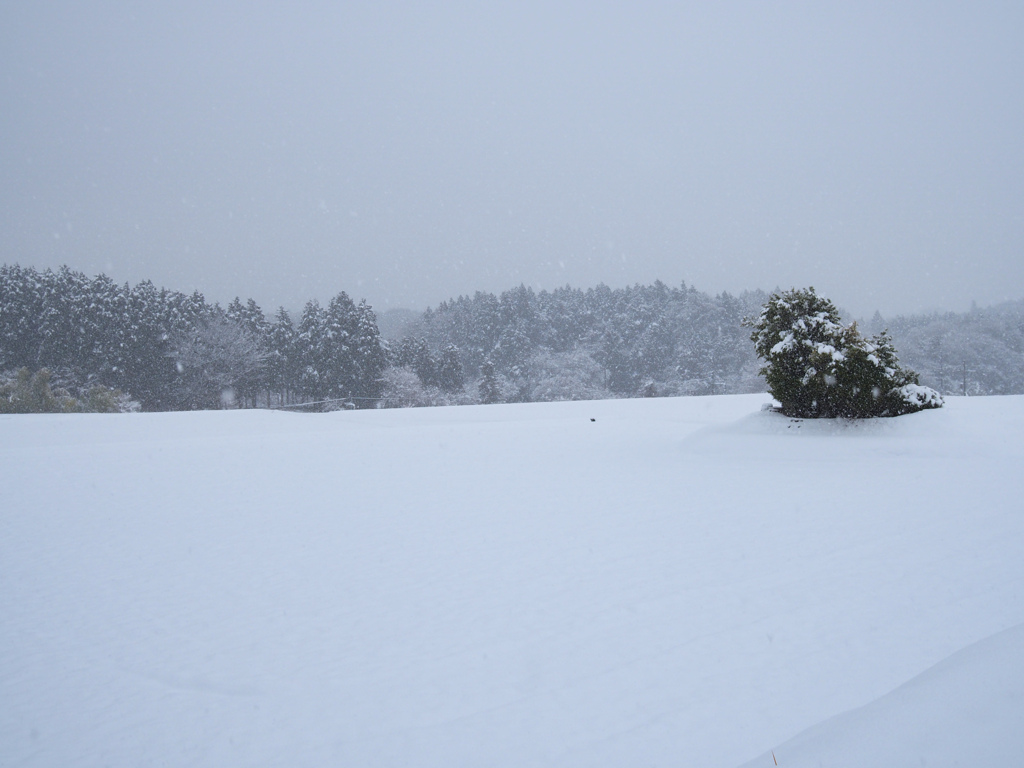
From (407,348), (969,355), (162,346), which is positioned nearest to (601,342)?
(407,348)

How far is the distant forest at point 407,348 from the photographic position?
127 feet

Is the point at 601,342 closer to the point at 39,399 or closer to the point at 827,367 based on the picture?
the point at 39,399

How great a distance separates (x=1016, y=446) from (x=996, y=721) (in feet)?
31.3

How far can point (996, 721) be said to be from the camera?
265 cm

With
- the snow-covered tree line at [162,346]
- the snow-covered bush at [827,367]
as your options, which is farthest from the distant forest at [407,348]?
the snow-covered bush at [827,367]

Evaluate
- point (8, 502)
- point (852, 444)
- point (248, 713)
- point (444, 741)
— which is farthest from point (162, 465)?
point (852, 444)

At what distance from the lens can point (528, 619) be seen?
4.13m

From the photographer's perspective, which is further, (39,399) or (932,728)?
(39,399)

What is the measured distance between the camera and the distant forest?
127 ft

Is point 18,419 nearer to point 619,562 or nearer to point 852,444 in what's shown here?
point 619,562

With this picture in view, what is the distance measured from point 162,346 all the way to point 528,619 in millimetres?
44632

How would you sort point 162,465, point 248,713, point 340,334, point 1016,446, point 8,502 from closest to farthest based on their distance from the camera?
1. point 248,713
2. point 8,502
3. point 1016,446
4. point 162,465
5. point 340,334

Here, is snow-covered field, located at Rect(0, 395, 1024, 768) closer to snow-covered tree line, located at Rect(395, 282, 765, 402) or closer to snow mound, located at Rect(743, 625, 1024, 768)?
snow mound, located at Rect(743, 625, 1024, 768)

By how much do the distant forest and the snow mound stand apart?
35.0 m
